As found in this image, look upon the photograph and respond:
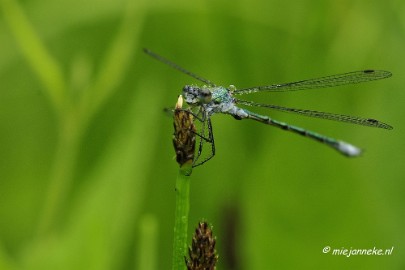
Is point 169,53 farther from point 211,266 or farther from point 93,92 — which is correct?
point 211,266

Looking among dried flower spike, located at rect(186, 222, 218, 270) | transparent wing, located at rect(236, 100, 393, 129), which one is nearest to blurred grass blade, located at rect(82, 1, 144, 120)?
transparent wing, located at rect(236, 100, 393, 129)

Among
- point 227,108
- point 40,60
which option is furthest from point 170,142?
point 40,60

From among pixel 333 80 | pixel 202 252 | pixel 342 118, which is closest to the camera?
pixel 202 252

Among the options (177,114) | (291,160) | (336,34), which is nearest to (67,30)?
(336,34)

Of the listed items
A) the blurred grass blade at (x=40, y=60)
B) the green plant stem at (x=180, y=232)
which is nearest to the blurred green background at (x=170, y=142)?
the blurred grass blade at (x=40, y=60)

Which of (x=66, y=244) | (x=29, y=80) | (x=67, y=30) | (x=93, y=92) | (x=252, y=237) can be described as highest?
(x=67, y=30)

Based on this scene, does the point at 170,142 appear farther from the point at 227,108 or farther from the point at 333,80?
the point at 333,80
